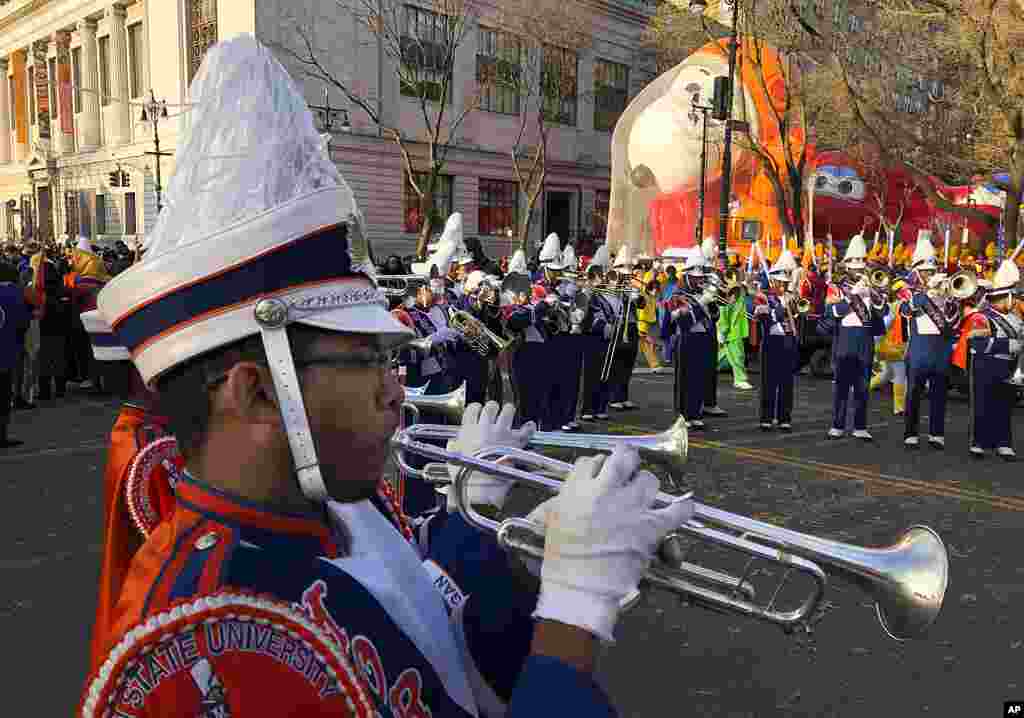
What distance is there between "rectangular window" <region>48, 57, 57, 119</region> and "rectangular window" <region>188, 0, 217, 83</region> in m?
14.5

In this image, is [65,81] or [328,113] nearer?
[328,113]

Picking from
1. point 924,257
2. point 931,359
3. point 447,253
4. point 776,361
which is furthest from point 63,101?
point 931,359

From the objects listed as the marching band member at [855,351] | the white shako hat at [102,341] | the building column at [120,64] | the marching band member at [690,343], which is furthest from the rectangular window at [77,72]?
the white shako hat at [102,341]

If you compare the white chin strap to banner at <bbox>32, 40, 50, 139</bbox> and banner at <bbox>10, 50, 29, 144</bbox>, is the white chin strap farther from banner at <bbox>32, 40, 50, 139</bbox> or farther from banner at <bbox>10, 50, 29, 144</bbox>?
banner at <bbox>10, 50, 29, 144</bbox>

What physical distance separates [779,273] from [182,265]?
12.4 metres

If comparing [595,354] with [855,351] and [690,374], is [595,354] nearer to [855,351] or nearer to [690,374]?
[690,374]

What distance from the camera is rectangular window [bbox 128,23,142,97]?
35781 millimetres

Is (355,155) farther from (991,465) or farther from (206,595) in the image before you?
(206,595)

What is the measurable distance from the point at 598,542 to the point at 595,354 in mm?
10031

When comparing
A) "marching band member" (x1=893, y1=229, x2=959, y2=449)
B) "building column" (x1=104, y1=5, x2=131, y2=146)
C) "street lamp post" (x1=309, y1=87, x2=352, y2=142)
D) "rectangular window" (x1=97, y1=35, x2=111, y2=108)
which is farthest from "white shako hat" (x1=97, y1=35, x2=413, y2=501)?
"rectangular window" (x1=97, y1=35, x2=111, y2=108)

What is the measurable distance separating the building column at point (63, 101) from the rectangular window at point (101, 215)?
5426 mm

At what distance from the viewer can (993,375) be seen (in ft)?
30.9

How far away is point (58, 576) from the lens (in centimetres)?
546

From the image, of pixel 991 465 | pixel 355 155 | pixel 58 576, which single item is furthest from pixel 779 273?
pixel 355 155
